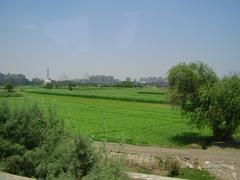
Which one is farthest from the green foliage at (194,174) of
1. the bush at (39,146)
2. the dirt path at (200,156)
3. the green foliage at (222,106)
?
the bush at (39,146)

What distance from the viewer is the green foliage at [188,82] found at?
1009 inches

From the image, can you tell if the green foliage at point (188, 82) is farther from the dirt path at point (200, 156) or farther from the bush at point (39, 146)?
the bush at point (39, 146)

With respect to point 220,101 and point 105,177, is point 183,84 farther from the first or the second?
point 105,177

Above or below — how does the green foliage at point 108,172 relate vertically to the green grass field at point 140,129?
above

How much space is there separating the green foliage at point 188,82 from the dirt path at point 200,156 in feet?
13.8

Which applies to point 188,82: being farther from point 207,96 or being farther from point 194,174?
point 194,174

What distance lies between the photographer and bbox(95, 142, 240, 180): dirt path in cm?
1847

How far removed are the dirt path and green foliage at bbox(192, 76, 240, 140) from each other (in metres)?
2.36

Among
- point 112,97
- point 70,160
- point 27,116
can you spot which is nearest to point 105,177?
point 70,160

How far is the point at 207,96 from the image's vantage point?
959 inches

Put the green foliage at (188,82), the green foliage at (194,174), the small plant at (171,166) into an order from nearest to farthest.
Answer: the green foliage at (194,174)
the small plant at (171,166)
the green foliage at (188,82)

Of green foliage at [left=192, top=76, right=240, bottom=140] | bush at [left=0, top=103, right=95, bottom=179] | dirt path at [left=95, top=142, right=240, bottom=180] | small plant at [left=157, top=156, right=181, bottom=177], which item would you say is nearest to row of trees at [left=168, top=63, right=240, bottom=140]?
green foliage at [left=192, top=76, right=240, bottom=140]

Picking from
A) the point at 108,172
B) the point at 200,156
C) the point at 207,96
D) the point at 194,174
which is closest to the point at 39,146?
the point at 108,172

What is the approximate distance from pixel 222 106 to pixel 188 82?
9.52 feet
